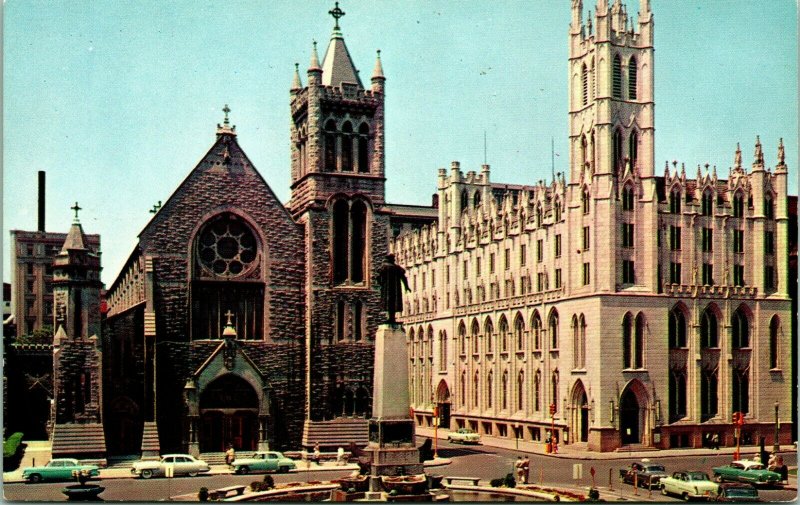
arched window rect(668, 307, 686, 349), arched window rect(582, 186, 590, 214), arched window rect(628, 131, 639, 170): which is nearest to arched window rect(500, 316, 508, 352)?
arched window rect(582, 186, 590, 214)

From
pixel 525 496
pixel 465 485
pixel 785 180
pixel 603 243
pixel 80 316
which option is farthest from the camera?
pixel 785 180

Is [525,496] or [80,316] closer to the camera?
[525,496]

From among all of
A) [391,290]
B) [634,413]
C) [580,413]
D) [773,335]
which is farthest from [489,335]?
[391,290]

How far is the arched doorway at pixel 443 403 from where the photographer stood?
9888cm

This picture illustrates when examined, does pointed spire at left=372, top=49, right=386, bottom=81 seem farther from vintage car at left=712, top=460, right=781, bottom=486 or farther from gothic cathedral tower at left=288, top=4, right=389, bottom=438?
vintage car at left=712, top=460, right=781, bottom=486

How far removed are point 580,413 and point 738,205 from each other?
59.0 feet

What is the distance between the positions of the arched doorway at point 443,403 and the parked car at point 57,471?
4647 cm

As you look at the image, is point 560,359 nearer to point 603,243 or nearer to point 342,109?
point 603,243

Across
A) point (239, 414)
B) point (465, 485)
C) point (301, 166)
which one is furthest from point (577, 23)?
point (465, 485)

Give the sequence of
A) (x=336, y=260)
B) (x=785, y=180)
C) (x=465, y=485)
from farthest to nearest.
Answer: (x=785, y=180), (x=336, y=260), (x=465, y=485)

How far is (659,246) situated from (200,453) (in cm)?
3220

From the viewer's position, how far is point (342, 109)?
69.0 metres

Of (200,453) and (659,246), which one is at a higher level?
(659,246)

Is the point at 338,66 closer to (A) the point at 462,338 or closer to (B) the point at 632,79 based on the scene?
(B) the point at 632,79
